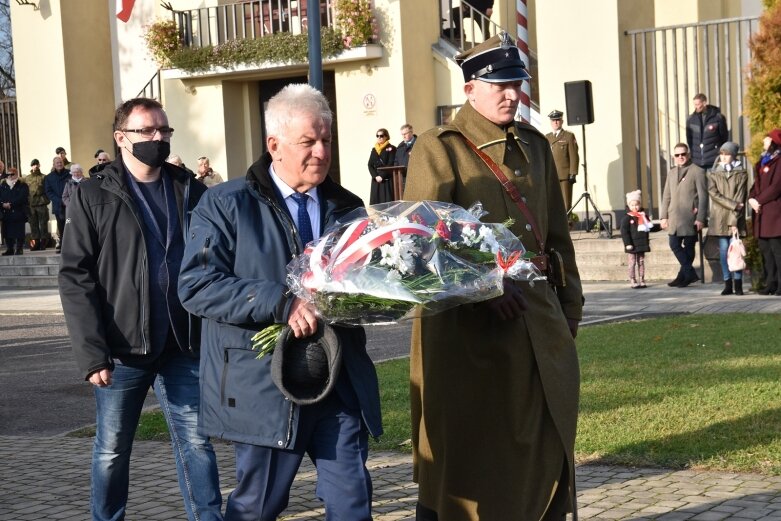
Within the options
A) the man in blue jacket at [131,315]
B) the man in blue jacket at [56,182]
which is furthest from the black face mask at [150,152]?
the man in blue jacket at [56,182]

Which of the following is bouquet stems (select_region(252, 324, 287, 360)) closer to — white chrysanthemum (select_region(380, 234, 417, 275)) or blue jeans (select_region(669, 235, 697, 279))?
white chrysanthemum (select_region(380, 234, 417, 275))

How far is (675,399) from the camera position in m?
8.31

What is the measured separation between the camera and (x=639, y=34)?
2189 centimetres

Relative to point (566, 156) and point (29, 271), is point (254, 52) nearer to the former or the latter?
point (29, 271)

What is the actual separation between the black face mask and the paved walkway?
72.4 inches

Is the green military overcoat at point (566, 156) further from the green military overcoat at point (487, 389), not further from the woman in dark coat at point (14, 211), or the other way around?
the green military overcoat at point (487, 389)

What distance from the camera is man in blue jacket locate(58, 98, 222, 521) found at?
5426 millimetres

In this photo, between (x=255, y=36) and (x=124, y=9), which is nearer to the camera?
(x=255, y=36)

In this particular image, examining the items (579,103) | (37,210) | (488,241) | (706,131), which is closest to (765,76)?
(706,131)

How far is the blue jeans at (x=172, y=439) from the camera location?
5.44m

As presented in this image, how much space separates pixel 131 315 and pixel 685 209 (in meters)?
12.9

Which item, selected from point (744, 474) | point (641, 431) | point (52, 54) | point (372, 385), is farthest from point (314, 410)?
point (52, 54)

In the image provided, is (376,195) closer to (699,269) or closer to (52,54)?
(699,269)

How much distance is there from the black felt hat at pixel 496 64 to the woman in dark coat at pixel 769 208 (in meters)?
11.0
